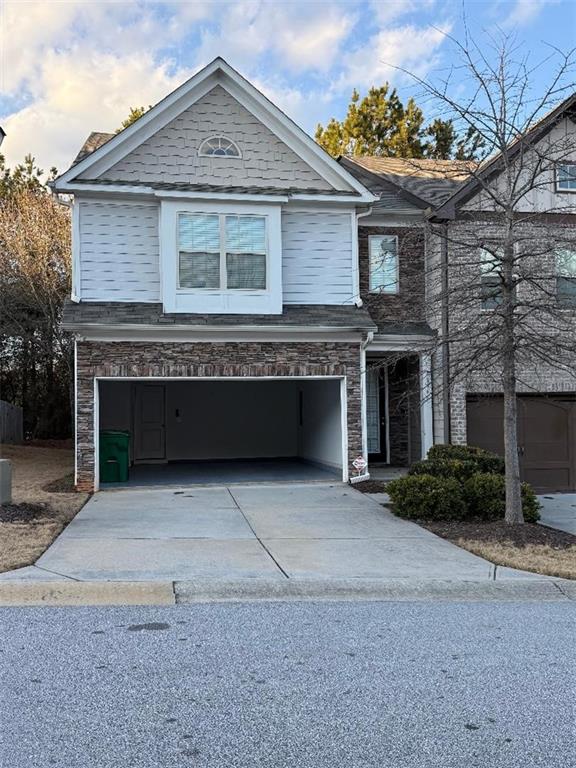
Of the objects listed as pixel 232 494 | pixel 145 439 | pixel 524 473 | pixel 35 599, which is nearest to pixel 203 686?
pixel 35 599

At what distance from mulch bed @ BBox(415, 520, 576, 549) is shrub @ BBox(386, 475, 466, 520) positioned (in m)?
0.19

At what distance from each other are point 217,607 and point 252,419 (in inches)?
561

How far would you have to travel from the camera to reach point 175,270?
44.9 feet

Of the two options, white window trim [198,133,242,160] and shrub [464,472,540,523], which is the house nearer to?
white window trim [198,133,242,160]

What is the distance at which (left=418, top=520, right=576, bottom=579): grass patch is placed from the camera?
302 inches

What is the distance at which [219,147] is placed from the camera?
14531 mm

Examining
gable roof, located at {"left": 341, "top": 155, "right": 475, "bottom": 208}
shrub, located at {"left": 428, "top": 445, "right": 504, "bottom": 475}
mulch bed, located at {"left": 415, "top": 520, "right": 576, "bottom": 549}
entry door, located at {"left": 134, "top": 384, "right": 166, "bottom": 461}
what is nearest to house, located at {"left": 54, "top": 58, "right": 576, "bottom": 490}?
gable roof, located at {"left": 341, "top": 155, "right": 475, "bottom": 208}

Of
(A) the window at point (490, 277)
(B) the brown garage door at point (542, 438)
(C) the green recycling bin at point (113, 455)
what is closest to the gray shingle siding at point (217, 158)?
(A) the window at point (490, 277)

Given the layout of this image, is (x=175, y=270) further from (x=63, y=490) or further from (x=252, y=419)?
(x=252, y=419)

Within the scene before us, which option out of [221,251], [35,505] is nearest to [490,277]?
[221,251]

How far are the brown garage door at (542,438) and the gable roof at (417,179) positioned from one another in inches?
188

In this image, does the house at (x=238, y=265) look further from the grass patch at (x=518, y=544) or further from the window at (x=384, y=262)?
the grass patch at (x=518, y=544)

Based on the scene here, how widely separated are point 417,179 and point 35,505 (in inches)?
470

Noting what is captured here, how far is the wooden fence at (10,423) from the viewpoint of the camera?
70.4 feet
